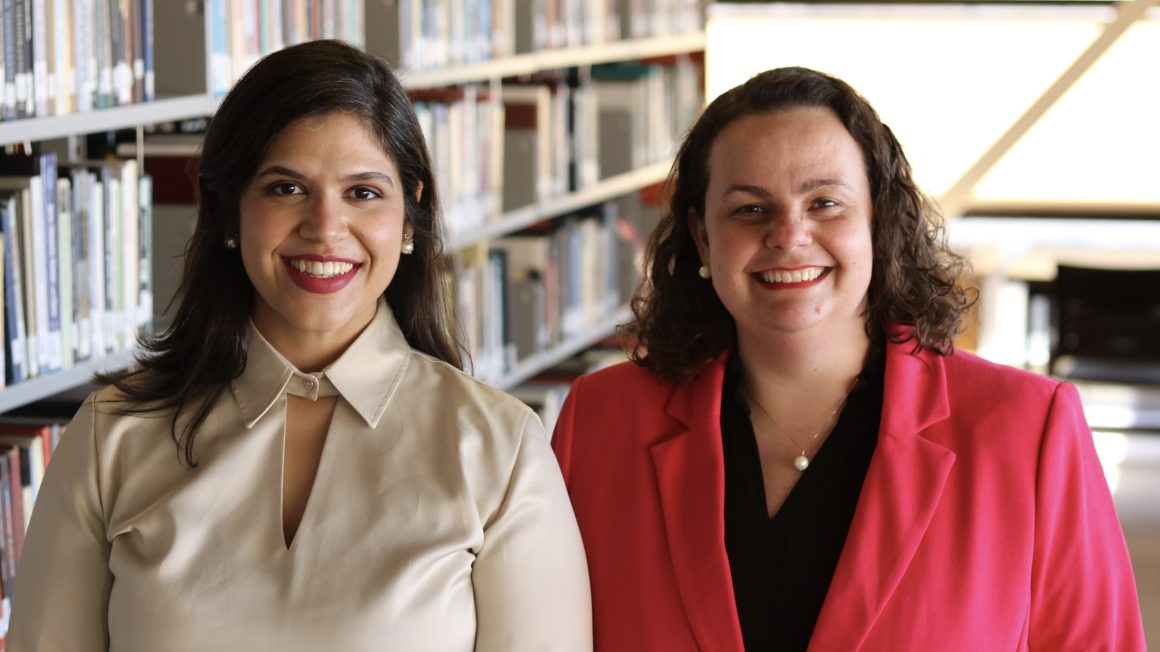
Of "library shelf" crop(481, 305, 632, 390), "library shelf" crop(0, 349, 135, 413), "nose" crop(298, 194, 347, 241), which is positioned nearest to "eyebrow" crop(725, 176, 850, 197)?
"nose" crop(298, 194, 347, 241)

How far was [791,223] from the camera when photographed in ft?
5.68

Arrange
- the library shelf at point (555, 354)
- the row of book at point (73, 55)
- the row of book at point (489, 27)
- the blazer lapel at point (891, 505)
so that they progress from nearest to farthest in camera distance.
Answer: the blazer lapel at point (891, 505), the row of book at point (73, 55), the row of book at point (489, 27), the library shelf at point (555, 354)

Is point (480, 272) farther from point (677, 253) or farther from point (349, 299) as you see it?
point (349, 299)

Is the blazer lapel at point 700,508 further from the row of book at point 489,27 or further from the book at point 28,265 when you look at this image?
the row of book at point 489,27

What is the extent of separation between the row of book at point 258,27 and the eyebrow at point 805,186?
1120 mm

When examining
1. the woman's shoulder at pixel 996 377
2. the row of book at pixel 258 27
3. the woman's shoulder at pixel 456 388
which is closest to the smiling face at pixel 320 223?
the woman's shoulder at pixel 456 388

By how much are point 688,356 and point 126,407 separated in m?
0.72

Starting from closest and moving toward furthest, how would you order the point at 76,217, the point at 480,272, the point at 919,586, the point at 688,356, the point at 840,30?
the point at 919,586 < the point at 688,356 < the point at 76,217 < the point at 480,272 < the point at 840,30

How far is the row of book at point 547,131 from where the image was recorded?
3637 mm

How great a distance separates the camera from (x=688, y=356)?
1945 mm

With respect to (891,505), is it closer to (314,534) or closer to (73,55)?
(314,534)

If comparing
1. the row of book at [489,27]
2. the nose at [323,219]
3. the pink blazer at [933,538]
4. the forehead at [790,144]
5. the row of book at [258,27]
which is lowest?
the pink blazer at [933,538]

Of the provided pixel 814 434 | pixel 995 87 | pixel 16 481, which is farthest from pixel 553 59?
pixel 995 87

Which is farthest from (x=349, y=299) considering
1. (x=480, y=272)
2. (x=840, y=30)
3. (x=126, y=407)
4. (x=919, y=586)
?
(x=840, y=30)
